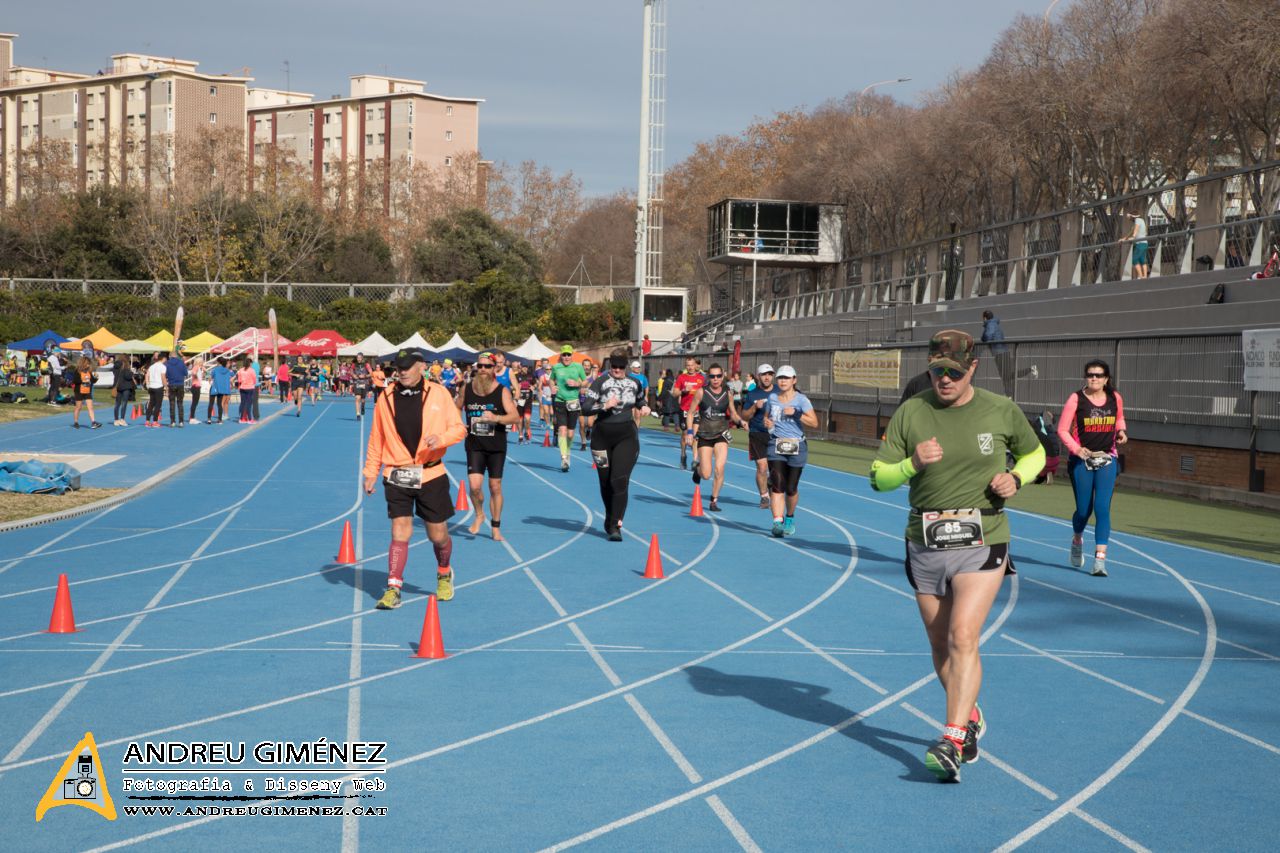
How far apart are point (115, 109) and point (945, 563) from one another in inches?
4635

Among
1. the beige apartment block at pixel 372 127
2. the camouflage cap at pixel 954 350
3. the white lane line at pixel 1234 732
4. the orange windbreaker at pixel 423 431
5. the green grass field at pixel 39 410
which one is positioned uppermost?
the beige apartment block at pixel 372 127

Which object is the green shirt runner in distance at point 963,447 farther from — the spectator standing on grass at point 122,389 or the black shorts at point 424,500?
the spectator standing on grass at point 122,389

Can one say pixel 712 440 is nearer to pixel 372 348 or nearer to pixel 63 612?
pixel 63 612

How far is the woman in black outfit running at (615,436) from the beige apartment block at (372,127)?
311ft

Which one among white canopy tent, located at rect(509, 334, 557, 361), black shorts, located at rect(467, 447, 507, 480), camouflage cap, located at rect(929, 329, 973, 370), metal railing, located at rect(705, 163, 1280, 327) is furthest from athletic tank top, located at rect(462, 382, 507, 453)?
white canopy tent, located at rect(509, 334, 557, 361)

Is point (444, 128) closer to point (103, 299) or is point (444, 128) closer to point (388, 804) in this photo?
point (103, 299)

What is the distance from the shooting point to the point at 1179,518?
17.6 metres

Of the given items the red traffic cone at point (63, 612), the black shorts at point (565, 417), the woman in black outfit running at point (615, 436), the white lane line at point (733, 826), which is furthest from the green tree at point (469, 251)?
the white lane line at point (733, 826)

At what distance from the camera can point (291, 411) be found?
47.6m

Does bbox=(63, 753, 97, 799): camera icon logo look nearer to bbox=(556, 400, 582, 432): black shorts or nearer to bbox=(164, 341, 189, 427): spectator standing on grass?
bbox=(556, 400, 582, 432): black shorts

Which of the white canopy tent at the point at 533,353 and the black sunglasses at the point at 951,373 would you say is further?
the white canopy tent at the point at 533,353

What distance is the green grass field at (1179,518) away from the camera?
15.1m

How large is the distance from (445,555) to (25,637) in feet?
9.94

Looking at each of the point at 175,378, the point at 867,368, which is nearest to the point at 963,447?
the point at 867,368
